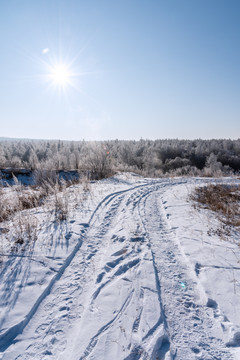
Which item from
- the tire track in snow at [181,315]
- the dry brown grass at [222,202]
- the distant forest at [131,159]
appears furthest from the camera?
the distant forest at [131,159]

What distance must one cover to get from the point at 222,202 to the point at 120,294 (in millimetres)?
5934

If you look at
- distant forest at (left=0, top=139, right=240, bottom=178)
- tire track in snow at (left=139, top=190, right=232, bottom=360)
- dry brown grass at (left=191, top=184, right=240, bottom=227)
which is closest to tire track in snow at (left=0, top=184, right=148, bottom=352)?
tire track in snow at (left=139, top=190, right=232, bottom=360)

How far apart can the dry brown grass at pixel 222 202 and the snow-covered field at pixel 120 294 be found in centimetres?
115

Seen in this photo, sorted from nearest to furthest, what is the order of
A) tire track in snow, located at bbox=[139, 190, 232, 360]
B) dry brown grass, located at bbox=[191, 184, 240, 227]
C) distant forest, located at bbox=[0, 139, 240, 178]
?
tire track in snow, located at bbox=[139, 190, 232, 360] → dry brown grass, located at bbox=[191, 184, 240, 227] → distant forest, located at bbox=[0, 139, 240, 178]

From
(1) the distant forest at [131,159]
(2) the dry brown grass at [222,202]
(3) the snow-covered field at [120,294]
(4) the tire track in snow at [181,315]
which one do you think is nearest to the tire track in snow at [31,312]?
(3) the snow-covered field at [120,294]

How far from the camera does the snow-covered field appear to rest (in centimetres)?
176

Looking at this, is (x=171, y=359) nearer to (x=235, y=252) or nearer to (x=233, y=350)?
(x=233, y=350)

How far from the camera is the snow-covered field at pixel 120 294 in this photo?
1.76 metres

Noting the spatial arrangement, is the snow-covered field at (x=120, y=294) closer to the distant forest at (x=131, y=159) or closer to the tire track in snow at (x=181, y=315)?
the tire track in snow at (x=181, y=315)

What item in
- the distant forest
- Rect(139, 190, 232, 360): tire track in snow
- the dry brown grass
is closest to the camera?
Rect(139, 190, 232, 360): tire track in snow

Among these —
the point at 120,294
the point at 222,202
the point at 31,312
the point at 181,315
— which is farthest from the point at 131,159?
the point at 31,312

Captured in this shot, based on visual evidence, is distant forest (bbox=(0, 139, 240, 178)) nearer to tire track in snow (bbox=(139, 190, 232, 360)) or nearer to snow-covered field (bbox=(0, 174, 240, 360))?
snow-covered field (bbox=(0, 174, 240, 360))

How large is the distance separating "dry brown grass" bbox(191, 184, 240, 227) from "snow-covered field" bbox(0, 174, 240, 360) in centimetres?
115

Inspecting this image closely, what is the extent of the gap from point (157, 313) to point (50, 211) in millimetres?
4305
